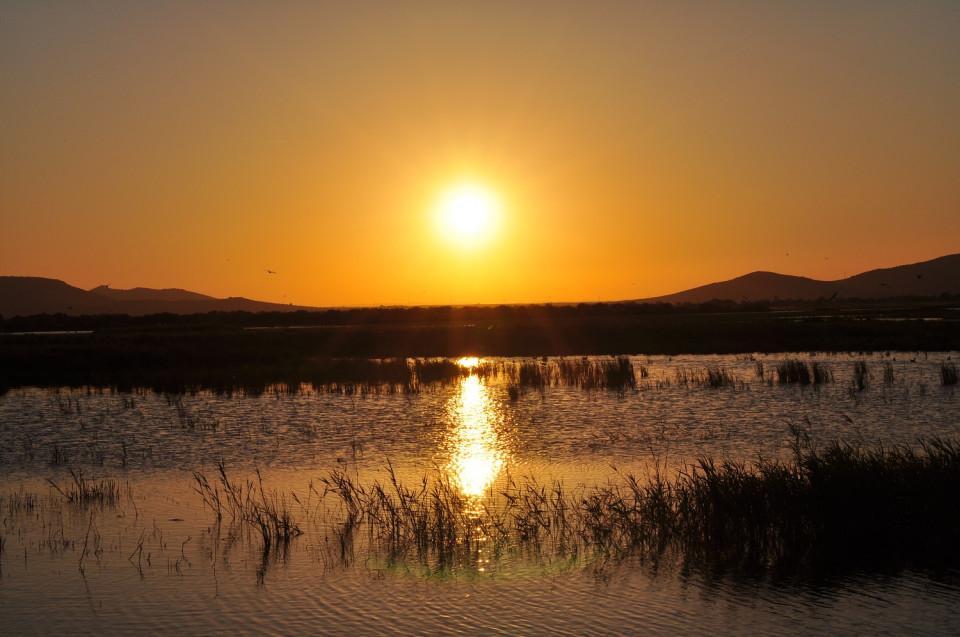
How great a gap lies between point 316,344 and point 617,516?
4669 cm

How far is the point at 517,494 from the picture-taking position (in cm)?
1480

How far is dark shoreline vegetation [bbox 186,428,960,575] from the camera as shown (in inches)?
444

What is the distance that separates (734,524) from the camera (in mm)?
12078

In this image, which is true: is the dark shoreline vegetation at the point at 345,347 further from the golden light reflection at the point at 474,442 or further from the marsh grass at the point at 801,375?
the marsh grass at the point at 801,375

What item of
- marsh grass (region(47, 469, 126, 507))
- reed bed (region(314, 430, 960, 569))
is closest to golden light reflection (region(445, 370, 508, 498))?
reed bed (region(314, 430, 960, 569))

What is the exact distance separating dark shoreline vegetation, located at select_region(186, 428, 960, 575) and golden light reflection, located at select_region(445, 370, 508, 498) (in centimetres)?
247

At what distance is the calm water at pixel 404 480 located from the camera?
9.34 meters

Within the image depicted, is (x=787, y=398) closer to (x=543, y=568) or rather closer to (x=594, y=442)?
(x=594, y=442)

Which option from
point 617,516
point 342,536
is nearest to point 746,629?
point 617,516

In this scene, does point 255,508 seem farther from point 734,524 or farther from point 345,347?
point 345,347

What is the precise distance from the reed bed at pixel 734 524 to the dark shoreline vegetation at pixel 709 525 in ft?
0.06

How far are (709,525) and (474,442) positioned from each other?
32.0 ft

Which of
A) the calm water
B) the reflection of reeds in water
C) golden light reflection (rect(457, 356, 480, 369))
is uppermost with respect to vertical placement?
golden light reflection (rect(457, 356, 480, 369))

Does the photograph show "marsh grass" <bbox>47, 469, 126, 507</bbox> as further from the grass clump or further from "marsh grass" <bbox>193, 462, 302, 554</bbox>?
the grass clump
